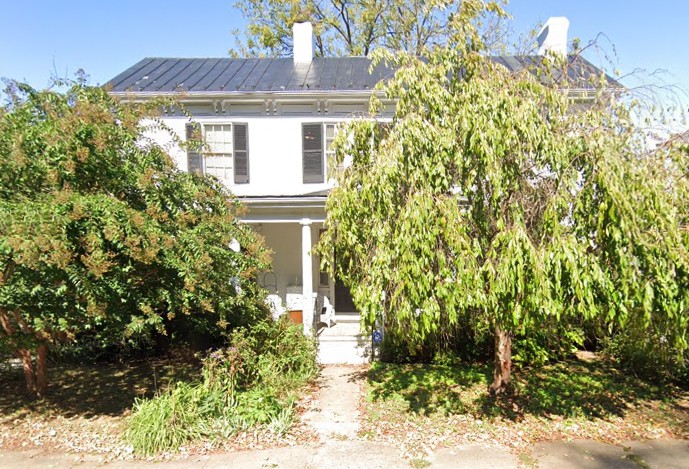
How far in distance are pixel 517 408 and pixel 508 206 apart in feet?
10.3

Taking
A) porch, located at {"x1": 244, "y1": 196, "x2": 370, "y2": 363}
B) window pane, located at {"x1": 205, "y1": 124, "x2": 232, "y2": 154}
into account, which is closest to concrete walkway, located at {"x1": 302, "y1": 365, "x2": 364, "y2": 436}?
porch, located at {"x1": 244, "y1": 196, "x2": 370, "y2": 363}

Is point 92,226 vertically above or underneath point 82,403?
above

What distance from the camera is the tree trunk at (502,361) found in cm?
677

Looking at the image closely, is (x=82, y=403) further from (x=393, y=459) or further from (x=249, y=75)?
(x=249, y=75)

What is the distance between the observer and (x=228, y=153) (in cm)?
1095

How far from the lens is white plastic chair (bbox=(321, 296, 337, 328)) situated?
11452 millimetres

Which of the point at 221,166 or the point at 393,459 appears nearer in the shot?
the point at 393,459

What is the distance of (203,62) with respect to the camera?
1353 cm

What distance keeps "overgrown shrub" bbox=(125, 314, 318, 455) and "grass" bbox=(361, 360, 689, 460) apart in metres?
1.24

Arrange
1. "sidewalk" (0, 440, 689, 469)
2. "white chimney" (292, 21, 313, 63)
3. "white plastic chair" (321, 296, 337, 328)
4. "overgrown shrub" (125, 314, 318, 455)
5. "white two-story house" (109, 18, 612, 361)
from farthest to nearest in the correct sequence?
"white chimney" (292, 21, 313, 63) < "white plastic chair" (321, 296, 337, 328) < "white two-story house" (109, 18, 612, 361) < "overgrown shrub" (125, 314, 318, 455) < "sidewalk" (0, 440, 689, 469)

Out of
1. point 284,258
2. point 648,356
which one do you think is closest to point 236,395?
point 284,258

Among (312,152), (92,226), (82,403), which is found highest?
(312,152)

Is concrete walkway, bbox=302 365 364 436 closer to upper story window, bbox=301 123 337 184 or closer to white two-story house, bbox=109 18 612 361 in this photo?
white two-story house, bbox=109 18 612 361

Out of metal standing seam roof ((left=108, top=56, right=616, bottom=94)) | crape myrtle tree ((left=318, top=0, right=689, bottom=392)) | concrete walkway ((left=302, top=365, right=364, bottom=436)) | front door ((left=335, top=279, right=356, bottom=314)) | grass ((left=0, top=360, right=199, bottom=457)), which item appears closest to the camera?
crape myrtle tree ((left=318, top=0, right=689, bottom=392))
